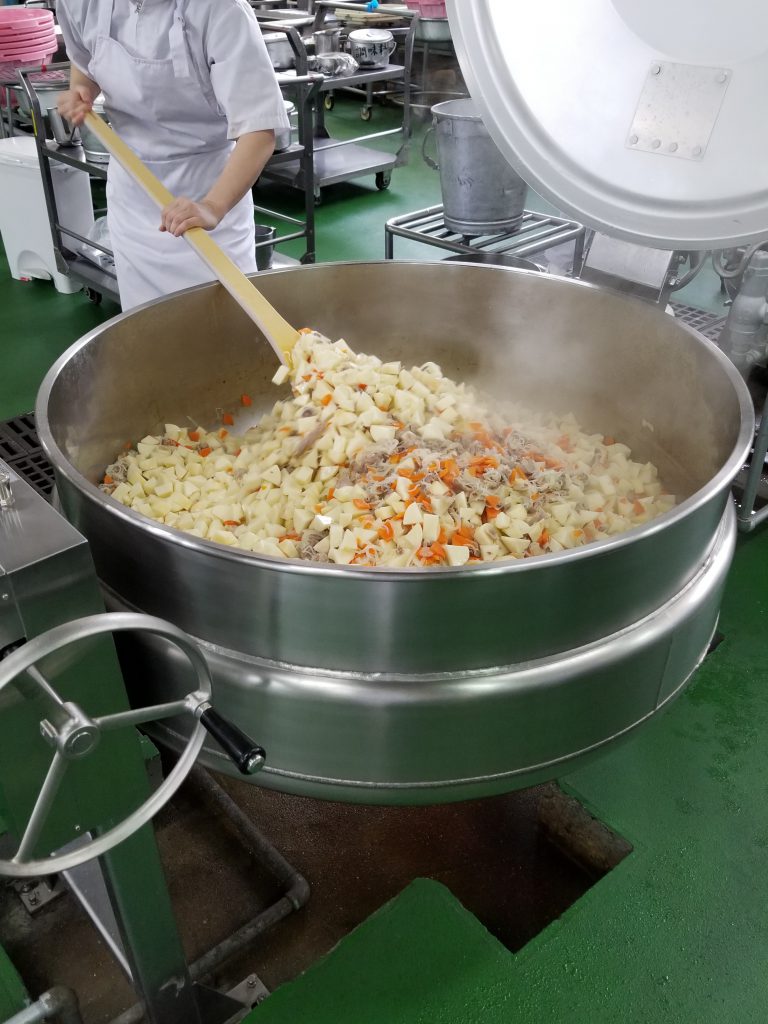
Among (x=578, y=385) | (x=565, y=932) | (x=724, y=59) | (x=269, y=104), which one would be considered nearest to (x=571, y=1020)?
(x=565, y=932)

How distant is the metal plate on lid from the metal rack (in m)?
1.41

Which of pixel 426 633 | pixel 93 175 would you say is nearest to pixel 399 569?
pixel 426 633

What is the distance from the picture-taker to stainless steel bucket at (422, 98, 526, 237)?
2439mm

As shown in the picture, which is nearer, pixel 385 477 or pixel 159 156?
pixel 385 477

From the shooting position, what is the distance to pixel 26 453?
2.64 meters

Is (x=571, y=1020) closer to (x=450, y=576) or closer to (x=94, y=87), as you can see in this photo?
(x=450, y=576)

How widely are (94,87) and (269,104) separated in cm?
62

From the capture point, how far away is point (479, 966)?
1.38 meters

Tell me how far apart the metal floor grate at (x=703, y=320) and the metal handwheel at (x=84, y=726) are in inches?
85.8

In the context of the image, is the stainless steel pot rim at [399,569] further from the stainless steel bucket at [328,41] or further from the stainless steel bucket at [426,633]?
the stainless steel bucket at [328,41]

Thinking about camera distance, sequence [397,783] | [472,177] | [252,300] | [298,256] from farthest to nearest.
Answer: [298,256] → [472,177] → [252,300] → [397,783]

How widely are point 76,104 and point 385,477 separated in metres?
1.51

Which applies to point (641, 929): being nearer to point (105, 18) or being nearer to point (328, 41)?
point (105, 18)

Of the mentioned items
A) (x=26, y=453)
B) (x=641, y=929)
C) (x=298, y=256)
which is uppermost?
(x=641, y=929)
